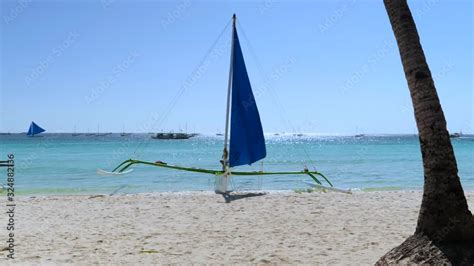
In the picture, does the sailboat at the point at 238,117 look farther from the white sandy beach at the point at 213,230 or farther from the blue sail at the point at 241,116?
the white sandy beach at the point at 213,230

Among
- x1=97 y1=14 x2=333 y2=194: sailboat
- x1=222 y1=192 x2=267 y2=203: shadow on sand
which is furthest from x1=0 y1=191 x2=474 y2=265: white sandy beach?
x1=97 y1=14 x2=333 y2=194: sailboat

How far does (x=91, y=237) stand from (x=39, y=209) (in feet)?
15.8

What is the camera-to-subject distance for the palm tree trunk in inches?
211

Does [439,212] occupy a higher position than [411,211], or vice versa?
[439,212]

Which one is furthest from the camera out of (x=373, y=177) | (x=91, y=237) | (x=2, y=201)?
(x=373, y=177)

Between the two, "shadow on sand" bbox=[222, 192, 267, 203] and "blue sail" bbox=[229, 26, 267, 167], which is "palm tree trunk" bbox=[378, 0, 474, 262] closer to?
"shadow on sand" bbox=[222, 192, 267, 203]

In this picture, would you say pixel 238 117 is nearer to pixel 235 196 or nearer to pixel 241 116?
pixel 241 116

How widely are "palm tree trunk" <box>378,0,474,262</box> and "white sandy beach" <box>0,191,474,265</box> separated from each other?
6.42 ft

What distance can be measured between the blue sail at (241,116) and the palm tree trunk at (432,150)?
35.3 feet

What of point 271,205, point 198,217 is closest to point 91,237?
point 198,217

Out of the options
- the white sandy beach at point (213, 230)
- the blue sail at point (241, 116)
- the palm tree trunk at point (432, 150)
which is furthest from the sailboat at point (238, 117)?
the palm tree trunk at point (432, 150)

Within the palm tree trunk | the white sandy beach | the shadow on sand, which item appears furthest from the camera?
the shadow on sand

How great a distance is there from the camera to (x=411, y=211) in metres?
12.3

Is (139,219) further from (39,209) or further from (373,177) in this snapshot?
(373,177)
